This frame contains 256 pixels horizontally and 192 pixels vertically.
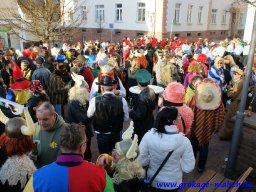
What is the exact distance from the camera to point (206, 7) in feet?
98.4

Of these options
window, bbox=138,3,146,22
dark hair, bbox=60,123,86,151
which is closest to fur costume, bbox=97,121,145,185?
dark hair, bbox=60,123,86,151

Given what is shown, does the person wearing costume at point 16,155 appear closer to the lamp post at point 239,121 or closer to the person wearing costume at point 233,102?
the lamp post at point 239,121

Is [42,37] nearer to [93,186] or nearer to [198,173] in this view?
[198,173]

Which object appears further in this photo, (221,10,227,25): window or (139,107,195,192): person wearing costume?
(221,10,227,25): window

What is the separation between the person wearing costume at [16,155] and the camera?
2393 mm

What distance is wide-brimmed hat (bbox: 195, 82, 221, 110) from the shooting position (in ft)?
13.3

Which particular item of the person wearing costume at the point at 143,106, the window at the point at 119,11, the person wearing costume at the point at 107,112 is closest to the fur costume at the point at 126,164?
the person wearing costume at the point at 107,112

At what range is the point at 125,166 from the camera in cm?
257

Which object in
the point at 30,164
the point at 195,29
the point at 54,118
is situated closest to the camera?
the point at 30,164

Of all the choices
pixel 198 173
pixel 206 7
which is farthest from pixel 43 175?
pixel 206 7

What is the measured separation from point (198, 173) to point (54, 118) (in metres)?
3.01

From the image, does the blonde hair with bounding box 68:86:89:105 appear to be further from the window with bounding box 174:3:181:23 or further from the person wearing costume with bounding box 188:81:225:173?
the window with bounding box 174:3:181:23

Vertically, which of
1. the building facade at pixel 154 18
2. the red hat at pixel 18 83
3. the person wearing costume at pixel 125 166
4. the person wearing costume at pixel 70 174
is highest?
the building facade at pixel 154 18

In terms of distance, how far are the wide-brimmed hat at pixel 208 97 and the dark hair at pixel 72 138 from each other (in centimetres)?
256
